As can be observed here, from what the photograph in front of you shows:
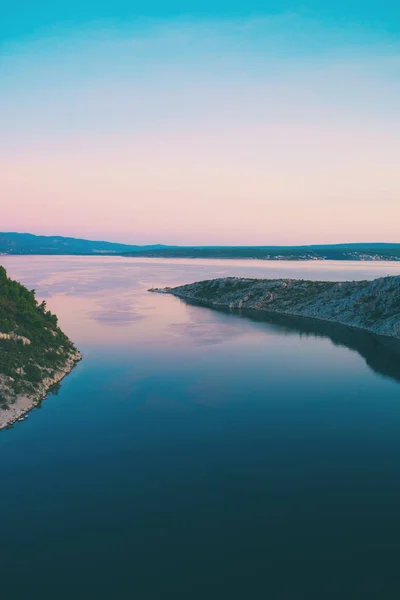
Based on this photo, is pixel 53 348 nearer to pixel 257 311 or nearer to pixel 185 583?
pixel 185 583

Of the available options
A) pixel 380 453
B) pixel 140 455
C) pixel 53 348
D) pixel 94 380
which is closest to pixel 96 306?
pixel 53 348

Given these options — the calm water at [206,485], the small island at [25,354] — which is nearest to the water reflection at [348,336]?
the calm water at [206,485]

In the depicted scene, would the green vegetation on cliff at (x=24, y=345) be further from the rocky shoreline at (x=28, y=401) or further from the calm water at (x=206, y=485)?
the calm water at (x=206, y=485)

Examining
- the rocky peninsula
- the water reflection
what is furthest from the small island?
→ the rocky peninsula

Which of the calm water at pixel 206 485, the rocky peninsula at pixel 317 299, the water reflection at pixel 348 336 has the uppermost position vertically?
the rocky peninsula at pixel 317 299

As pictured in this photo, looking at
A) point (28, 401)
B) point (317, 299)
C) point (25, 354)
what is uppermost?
point (317, 299)

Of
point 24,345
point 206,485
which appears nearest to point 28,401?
point 24,345

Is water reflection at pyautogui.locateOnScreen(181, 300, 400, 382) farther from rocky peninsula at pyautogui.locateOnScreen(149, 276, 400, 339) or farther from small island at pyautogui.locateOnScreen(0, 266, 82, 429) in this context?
small island at pyautogui.locateOnScreen(0, 266, 82, 429)

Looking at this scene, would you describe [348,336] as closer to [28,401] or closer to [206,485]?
[206,485]
